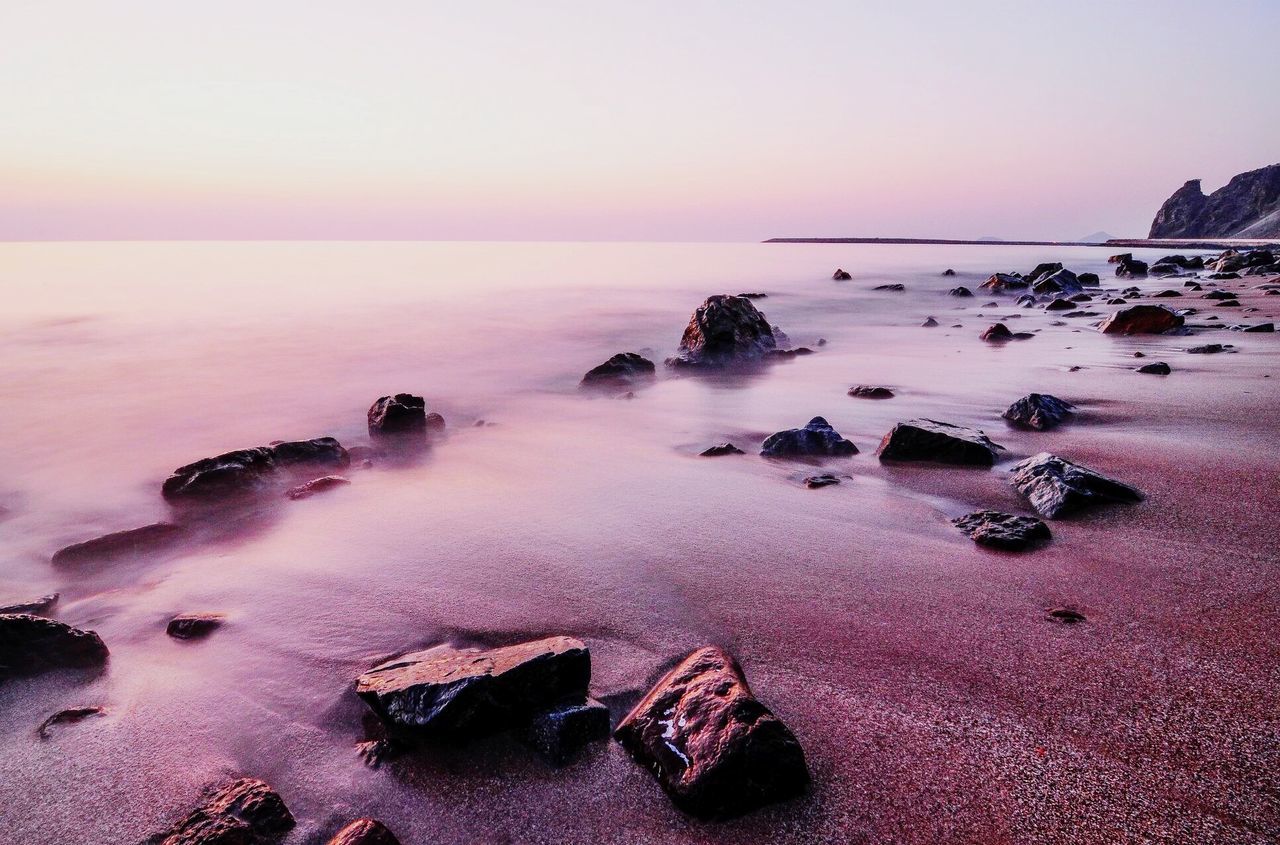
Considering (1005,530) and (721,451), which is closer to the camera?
(1005,530)

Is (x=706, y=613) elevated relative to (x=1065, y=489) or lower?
lower

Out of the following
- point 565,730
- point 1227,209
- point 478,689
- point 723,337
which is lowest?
point 565,730

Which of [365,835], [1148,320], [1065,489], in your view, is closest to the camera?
[365,835]

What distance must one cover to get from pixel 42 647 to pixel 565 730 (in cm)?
199

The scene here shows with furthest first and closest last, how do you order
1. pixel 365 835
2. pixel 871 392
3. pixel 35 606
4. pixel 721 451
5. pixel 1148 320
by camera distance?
1. pixel 1148 320
2. pixel 871 392
3. pixel 721 451
4. pixel 35 606
5. pixel 365 835

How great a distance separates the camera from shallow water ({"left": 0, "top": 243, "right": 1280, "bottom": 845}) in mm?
1700

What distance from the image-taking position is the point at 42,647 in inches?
92.6

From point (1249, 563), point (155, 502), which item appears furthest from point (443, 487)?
point (1249, 563)

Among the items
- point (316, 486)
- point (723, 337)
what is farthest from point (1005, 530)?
point (723, 337)

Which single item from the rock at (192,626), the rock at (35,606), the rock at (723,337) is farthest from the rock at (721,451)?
the rock at (723,337)

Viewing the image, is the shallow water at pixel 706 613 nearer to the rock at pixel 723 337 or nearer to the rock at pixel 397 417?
the rock at pixel 397 417

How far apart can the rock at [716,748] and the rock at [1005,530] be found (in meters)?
1.68

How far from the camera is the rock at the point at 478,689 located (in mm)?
1873

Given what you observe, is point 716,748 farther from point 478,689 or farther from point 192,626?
point 192,626
